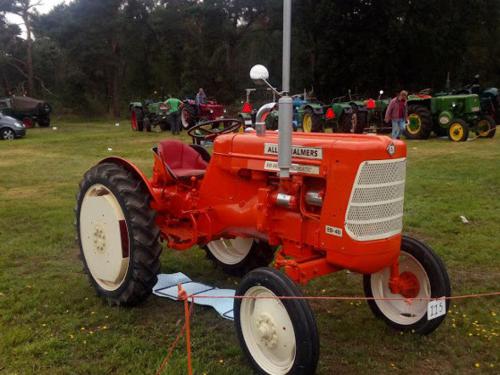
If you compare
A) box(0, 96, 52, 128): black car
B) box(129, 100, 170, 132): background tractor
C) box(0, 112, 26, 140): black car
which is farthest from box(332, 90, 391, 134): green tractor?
box(0, 96, 52, 128): black car

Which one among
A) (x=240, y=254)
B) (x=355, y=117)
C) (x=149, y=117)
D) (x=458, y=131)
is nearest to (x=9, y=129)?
(x=149, y=117)

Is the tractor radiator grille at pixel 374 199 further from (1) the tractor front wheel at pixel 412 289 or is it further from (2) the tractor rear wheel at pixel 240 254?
(2) the tractor rear wheel at pixel 240 254

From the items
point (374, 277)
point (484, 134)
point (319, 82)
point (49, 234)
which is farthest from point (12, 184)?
point (319, 82)

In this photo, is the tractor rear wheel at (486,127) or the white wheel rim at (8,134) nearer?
the tractor rear wheel at (486,127)

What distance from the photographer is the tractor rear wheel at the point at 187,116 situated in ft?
63.9

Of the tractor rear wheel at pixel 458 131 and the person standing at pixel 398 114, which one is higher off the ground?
the person standing at pixel 398 114

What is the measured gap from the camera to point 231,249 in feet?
15.2

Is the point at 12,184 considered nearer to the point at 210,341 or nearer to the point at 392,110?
the point at 210,341

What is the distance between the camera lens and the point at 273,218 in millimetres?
3314

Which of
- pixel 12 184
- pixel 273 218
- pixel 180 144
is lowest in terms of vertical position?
pixel 12 184

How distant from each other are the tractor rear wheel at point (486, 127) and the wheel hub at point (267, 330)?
44.1 feet

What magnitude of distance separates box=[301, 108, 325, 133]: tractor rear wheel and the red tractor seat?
12.5 metres

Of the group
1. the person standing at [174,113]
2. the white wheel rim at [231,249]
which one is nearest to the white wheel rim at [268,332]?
the white wheel rim at [231,249]

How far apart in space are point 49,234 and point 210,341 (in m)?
3.25
